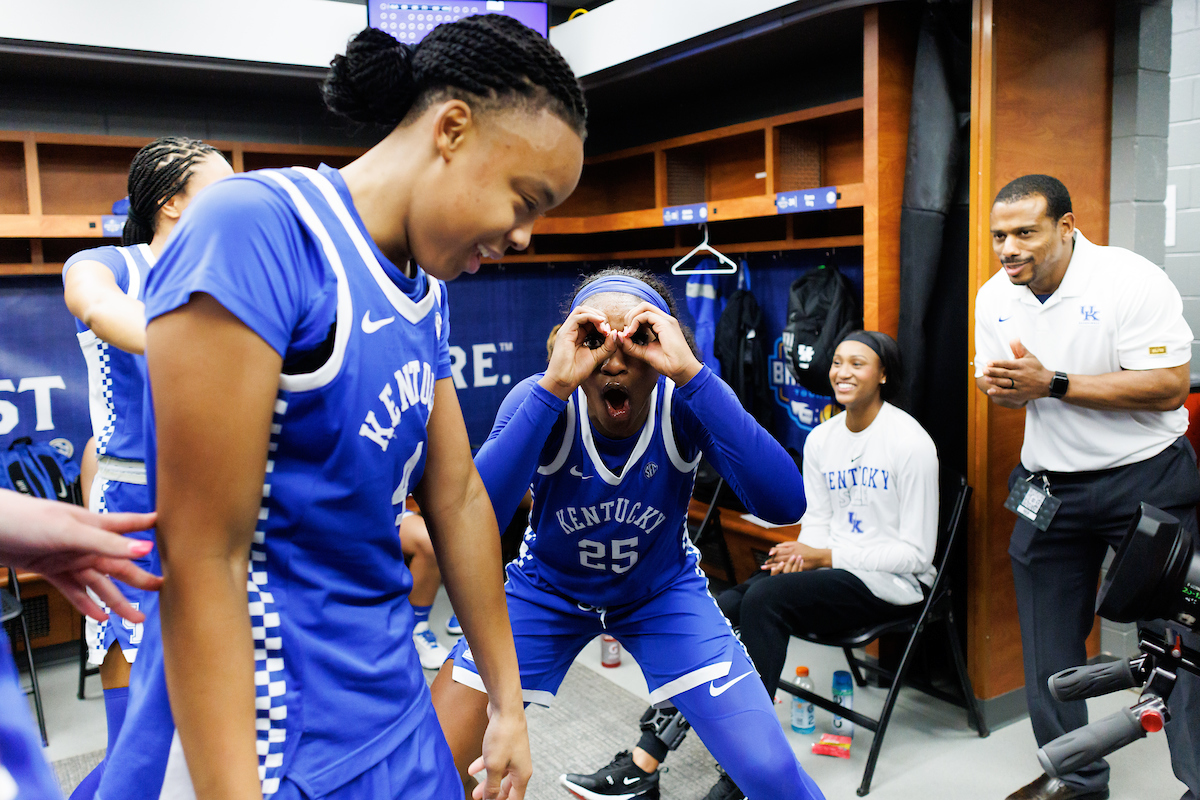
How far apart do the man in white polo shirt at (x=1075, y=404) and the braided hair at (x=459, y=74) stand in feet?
6.41

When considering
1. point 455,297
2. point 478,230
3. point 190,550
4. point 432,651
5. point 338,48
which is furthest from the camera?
point 455,297

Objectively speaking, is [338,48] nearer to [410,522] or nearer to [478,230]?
[410,522]

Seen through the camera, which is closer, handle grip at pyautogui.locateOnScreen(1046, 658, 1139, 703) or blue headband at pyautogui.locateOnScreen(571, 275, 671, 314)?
handle grip at pyautogui.locateOnScreen(1046, 658, 1139, 703)

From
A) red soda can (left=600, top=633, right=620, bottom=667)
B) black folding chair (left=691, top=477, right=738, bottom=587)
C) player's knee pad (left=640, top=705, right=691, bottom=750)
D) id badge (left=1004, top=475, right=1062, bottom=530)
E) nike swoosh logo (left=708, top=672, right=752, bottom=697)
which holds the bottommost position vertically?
red soda can (left=600, top=633, right=620, bottom=667)

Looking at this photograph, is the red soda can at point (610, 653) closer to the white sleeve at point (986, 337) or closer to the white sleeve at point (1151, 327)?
the white sleeve at point (986, 337)

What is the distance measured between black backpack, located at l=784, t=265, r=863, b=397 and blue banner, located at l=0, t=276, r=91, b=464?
3194 millimetres

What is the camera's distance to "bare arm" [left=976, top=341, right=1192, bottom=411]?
2354 mm

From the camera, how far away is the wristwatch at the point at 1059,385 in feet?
7.87

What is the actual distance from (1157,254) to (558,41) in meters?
2.82

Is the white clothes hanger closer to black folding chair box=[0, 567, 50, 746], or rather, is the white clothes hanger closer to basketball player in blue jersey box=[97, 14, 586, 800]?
black folding chair box=[0, 567, 50, 746]

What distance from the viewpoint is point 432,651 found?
353 cm

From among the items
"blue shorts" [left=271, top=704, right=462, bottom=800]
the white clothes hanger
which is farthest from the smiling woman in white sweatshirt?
"blue shorts" [left=271, top=704, right=462, bottom=800]

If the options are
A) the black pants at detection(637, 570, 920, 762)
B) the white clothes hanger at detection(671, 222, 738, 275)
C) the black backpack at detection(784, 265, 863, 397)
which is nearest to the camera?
the black pants at detection(637, 570, 920, 762)

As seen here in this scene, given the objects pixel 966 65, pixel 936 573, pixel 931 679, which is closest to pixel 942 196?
pixel 966 65
